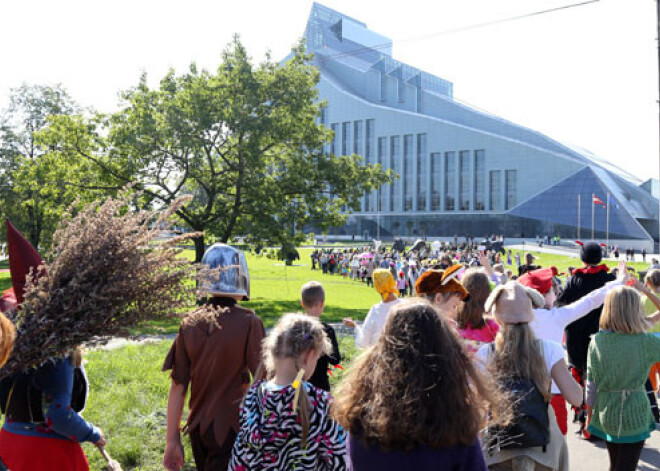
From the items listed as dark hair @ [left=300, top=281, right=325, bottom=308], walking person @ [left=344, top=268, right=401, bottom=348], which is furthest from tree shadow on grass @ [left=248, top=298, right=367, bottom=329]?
dark hair @ [left=300, top=281, right=325, bottom=308]

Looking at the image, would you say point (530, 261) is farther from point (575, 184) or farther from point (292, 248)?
point (575, 184)

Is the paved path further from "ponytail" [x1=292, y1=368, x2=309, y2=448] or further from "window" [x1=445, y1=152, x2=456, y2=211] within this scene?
"window" [x1=445, y1=152, x2=456, y2=211]

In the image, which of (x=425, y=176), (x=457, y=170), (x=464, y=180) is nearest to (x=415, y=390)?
(x=464, y=180)

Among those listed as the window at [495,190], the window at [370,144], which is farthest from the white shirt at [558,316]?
the window at [370,144]

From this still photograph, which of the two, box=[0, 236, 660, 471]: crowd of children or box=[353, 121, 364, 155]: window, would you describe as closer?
box=[0, 236, 660, 471]: crowd of children

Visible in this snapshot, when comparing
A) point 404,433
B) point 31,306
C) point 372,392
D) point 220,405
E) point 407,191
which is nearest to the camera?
point 404,433

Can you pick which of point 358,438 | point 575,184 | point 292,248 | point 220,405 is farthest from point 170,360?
point 575,184

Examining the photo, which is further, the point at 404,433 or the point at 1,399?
the point at 1,399

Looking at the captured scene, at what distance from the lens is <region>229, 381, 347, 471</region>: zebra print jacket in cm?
237

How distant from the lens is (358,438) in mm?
2012

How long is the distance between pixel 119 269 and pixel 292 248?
58.9 feet

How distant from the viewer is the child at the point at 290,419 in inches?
93.0

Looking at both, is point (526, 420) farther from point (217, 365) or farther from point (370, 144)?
point (370, 144)

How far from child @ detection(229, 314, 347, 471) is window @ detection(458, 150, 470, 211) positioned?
289 ft
